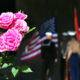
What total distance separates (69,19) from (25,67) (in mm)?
9009

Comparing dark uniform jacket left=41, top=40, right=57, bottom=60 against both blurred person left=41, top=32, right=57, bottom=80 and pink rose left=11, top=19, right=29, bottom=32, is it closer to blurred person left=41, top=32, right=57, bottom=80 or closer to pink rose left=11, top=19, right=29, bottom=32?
blurred person left=41, top=32, right=57, bottom=80

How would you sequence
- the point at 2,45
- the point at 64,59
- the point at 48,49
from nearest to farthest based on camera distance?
the point at 2,45 < the point at 64,59 < the point at 48,49

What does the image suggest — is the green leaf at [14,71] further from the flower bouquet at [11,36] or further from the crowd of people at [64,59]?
the crowd of people at [64,59]

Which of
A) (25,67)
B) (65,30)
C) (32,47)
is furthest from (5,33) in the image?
(65,30)

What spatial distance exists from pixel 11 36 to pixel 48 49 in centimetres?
635


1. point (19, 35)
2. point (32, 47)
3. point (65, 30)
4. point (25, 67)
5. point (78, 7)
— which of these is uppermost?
point (78, 7)

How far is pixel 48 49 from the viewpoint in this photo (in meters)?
8.42

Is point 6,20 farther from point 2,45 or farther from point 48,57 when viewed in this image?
point 48,57

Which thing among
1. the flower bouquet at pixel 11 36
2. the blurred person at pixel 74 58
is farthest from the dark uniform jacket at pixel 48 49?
the flower bouquet at pixel 11 36

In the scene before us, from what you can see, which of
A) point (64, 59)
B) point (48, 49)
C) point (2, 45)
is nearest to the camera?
point (2, 45)

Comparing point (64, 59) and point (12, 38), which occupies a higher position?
point (64, 59)

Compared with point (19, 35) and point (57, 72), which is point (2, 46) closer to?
point (19, 35)

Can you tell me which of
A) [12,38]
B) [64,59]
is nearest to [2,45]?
[12,38]

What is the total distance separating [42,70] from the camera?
356 inches
